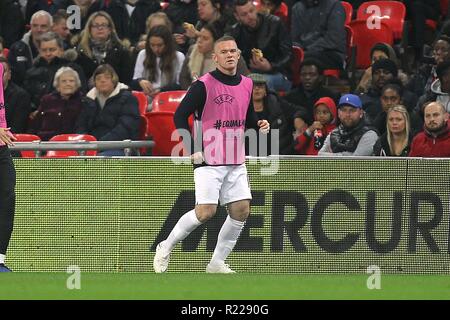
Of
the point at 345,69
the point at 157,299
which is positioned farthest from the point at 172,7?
the point at 157,299

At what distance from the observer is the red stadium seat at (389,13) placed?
17.4 metres

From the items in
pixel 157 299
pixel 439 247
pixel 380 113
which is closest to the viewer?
pixel 157 299

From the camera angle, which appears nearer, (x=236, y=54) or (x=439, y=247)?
(x=236, y=54)

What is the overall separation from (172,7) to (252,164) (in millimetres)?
6092

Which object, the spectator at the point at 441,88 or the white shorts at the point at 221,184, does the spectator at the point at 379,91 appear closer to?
the spectator at the point at 441,88

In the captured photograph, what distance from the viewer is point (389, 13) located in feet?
57.5

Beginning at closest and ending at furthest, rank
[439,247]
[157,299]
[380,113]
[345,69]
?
[157,299] → [439,247] → [380,113] → [345,69]

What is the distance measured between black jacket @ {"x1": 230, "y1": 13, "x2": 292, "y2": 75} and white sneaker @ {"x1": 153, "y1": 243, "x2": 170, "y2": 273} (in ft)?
17.1

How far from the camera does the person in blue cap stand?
13.0 metres

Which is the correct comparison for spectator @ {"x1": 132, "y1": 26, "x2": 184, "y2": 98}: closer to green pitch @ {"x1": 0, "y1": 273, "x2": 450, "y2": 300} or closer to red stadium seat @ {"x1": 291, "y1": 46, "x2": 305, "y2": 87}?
red stadium seat @ {"x1": 291, "y1": 46, "x2": 305, "y2": 87}

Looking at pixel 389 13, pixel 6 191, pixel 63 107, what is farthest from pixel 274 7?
pixel 6 191

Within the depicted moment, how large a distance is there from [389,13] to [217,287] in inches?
342

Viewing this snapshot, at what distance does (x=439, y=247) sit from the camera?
37.9ft
